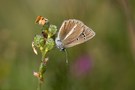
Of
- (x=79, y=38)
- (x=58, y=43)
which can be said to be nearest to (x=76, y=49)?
(x=79, y=38)

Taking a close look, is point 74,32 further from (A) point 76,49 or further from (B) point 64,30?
(A) point 76,49

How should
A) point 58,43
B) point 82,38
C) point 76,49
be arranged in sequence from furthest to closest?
point 76,49 < point 82,38 < point 58,43

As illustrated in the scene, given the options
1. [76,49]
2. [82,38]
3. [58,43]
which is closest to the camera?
[58,43]

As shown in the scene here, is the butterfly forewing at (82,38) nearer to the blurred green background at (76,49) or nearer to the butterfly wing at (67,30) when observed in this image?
the butterfly wing at (67,30)

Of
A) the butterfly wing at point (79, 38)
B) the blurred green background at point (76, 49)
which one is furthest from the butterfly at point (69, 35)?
the blurred green background at point (76, 49)

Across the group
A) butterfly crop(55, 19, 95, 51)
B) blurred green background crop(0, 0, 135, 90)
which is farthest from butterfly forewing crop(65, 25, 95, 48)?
blurred green background crop(0, 0, 135, 90)

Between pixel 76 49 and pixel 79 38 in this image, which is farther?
pixel 76 49

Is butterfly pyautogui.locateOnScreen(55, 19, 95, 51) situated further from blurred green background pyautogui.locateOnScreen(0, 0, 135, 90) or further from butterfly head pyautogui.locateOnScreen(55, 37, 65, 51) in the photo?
blurred green background pyautogui.locateOnScreen(0, 0, 135, 90)
